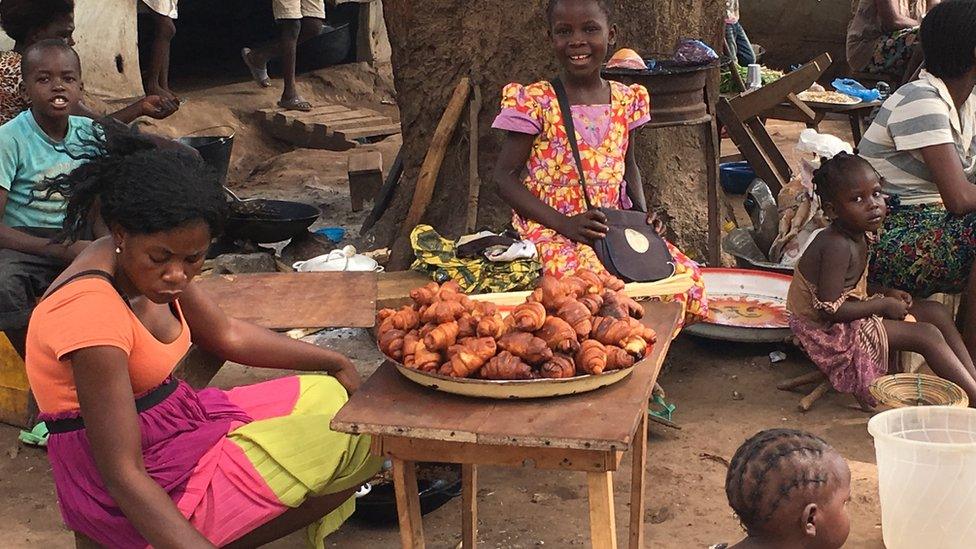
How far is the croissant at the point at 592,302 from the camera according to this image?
2.75m

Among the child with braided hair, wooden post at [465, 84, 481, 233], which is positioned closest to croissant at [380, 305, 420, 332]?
the child with braided hair

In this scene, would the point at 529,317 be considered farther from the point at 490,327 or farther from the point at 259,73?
the point at 259,73

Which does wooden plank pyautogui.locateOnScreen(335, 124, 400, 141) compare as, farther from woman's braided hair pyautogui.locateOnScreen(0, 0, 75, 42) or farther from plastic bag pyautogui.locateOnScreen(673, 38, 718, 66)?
plastic bag pyautogui.locateOnScreen(673, 38, 718, 66)

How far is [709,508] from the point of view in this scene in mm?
3805

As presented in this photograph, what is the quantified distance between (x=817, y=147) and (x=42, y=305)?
14.0ft

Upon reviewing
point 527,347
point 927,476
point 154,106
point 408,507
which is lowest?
point 927,476

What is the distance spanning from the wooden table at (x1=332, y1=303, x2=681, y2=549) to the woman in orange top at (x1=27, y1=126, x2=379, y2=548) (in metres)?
0.36

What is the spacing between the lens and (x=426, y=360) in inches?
101

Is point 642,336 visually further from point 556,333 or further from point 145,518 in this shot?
point 145,518

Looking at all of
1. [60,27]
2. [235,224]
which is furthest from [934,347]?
[60,27]

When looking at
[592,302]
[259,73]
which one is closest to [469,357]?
[592,302]

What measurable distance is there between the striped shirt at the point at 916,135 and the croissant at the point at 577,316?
2.36m

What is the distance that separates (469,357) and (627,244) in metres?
1.65

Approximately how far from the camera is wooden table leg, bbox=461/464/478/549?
3.25 m
